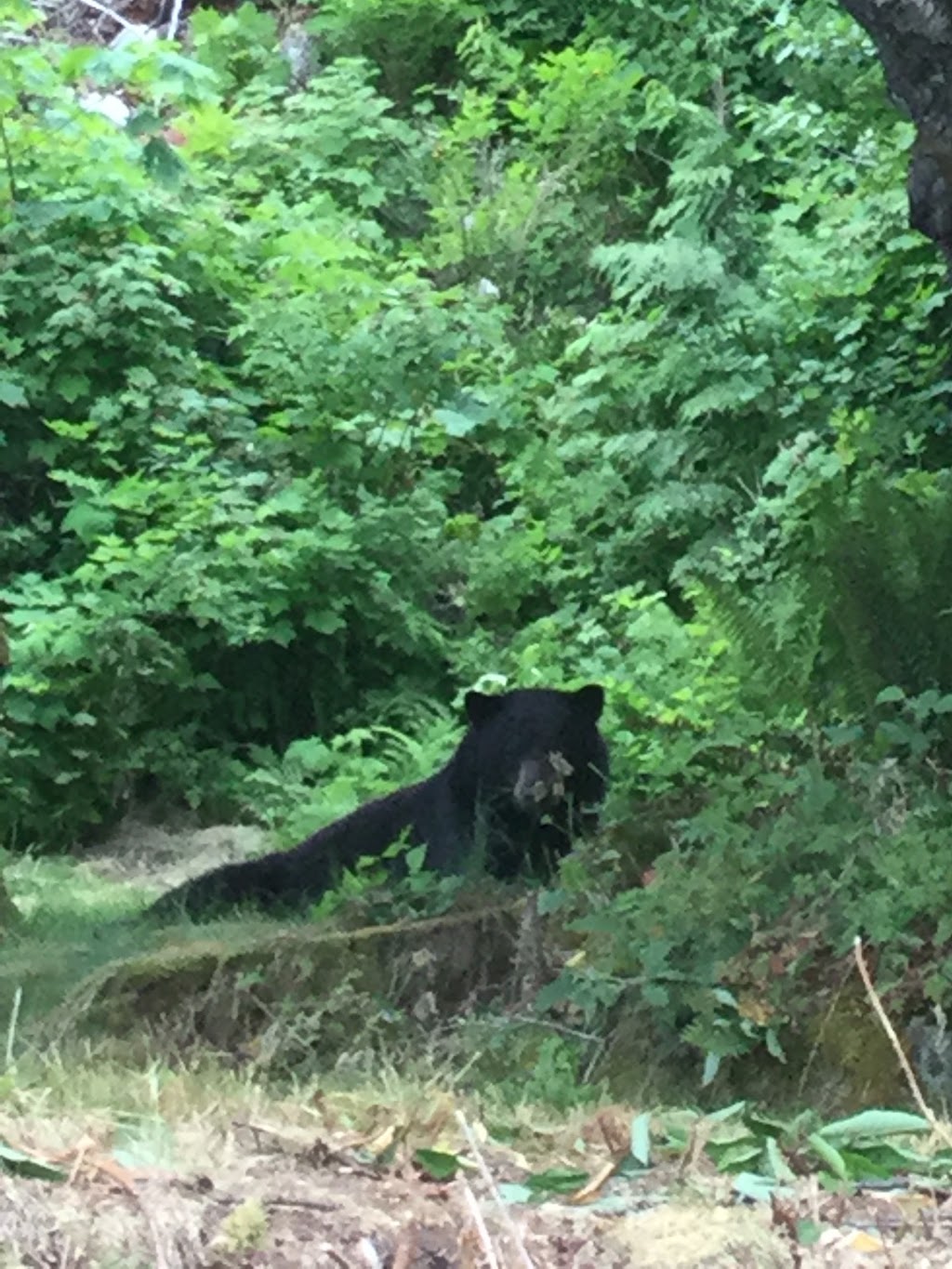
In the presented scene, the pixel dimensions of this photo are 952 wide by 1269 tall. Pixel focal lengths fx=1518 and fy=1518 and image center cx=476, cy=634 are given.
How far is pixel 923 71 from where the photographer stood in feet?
13.0

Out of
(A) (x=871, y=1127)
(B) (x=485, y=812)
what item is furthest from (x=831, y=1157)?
(B) (x=485, y=812)

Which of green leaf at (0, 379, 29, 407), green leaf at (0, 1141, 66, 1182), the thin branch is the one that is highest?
green leaf at (0, 379, 29, 407)

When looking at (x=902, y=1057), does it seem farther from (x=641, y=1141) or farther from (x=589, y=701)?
(x=589, y=701)

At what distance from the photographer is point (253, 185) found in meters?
11.8

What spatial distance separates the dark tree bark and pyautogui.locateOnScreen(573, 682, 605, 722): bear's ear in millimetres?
Answer: 1847

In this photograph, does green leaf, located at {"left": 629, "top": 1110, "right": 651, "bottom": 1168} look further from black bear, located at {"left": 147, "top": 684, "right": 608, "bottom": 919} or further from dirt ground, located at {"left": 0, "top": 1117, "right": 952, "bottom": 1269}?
black bear, located at {"left": 147, "top": 684, "right": 608, "bottom": 919}

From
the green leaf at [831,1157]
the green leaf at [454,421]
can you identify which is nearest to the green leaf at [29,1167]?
the green leaf at [831,1157]

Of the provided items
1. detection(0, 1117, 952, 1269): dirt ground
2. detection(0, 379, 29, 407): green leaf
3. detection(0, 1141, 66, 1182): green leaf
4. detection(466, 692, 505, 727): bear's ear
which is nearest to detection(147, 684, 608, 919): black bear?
detection(466, 692, 505, 727): bear's ear

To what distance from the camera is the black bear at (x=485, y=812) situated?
4.74 meters

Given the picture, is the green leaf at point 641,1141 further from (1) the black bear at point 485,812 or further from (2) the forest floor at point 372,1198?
(1) the black bear at point 485,812

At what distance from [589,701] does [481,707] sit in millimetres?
369

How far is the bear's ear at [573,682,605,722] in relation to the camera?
5.12 meters

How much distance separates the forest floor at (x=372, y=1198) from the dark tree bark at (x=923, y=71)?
2761 millimetres

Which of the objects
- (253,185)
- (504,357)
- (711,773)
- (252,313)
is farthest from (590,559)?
(711,773)
